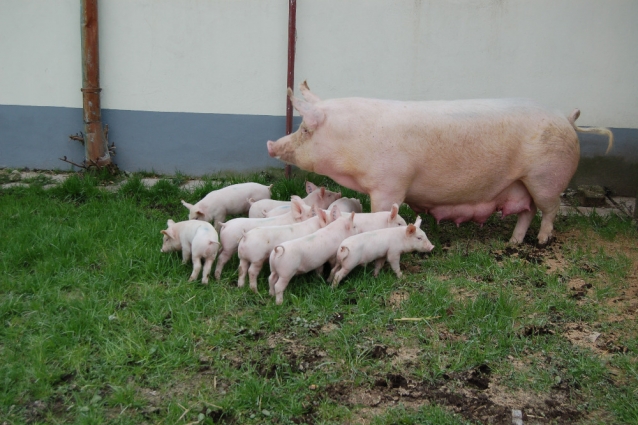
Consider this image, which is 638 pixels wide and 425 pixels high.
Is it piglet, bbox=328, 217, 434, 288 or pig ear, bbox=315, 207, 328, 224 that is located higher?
pig ear, bbox=315, 207, 328, 224

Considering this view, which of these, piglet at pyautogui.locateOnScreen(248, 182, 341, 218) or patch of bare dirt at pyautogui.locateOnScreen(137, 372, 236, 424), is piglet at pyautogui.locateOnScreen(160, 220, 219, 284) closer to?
piglet at pyautogui.locateOnScreen(248, 182, 341, 218)

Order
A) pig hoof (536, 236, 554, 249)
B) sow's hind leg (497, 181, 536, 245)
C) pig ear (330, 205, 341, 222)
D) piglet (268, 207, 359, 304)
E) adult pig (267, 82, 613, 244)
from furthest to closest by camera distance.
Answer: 1. pig hoof (536, 236, 554, 249)
2. sow's hind leg (497, 181, 536, 245)
3. adult pig (267, 82, 613, 244)
4. pig ear (330, 205, 341, 222)
5. piglet (268, 207, 359, 304)

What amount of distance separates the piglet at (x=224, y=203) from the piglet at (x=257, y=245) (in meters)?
1.01

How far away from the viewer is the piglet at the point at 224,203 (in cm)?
511

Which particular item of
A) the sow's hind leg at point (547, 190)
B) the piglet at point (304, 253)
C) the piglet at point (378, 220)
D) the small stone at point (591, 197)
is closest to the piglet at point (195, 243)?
the piglet at point (304, 253)

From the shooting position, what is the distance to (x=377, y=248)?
4.21 meters

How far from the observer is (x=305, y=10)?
6.51m

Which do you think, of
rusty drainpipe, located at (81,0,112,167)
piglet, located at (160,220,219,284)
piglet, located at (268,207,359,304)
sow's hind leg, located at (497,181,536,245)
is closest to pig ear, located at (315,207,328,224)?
piglet, located at (268,207,359,304)

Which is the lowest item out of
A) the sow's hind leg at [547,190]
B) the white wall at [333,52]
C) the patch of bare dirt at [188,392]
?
the patch of bare dirt at [188,392]

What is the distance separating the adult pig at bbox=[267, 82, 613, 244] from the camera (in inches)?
188

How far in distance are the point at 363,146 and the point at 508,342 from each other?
1833 millimetres

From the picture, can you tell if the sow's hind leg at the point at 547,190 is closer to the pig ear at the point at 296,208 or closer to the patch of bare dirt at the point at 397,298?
the patch of bare dirt at the point at 397,298

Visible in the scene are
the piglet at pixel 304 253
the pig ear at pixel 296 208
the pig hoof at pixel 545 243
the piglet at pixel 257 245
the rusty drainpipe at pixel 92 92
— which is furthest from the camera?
the rusty drainpipe at pixel 92 92

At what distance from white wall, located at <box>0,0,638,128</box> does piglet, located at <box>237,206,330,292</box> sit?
9.41 ft
